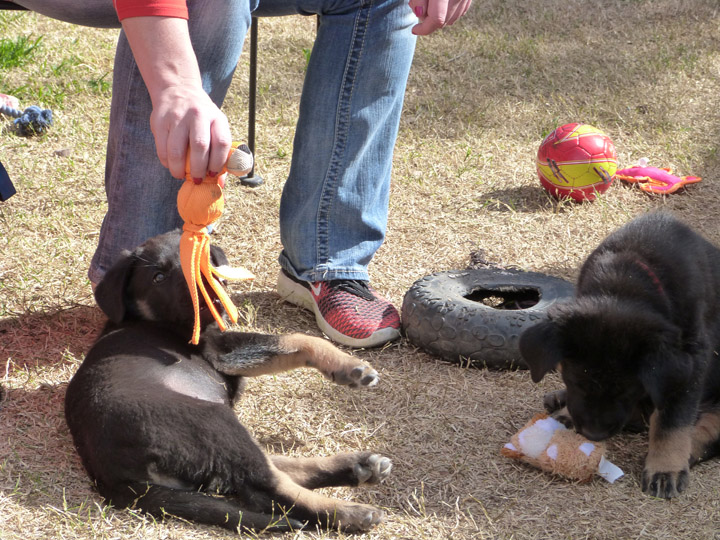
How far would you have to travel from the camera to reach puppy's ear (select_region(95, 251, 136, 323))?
273 centimetres

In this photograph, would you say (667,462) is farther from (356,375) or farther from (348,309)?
(348,309)

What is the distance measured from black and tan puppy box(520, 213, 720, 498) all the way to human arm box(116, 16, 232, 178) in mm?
1174

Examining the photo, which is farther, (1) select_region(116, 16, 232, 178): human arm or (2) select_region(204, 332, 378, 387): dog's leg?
(2) select_region(204, 332, 378, 387): dog's leg

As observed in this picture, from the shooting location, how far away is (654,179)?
5.00m

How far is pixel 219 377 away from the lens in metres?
2.77

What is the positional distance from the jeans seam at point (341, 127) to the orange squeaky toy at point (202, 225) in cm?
94

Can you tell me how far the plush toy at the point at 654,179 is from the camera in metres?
4.94

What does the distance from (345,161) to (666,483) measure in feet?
6.17

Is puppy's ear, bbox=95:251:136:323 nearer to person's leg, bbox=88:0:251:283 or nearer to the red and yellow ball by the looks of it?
person's leg, bbox=88:0:251:283

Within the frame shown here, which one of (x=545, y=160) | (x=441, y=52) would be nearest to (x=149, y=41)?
(x=545, y=160)

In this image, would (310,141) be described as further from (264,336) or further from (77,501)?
(77,501)

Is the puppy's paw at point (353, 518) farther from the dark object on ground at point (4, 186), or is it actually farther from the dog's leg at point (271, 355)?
the dark object on ground at point (4, 186)

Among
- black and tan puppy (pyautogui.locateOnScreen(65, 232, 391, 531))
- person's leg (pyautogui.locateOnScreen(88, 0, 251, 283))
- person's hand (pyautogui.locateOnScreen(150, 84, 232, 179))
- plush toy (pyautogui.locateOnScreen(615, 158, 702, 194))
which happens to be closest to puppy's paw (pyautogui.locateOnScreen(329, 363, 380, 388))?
black and tan puppy (pyautogui.locateOnScreen(65, 232, 391, 531))

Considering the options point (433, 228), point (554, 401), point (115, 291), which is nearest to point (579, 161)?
point (433, 228)
